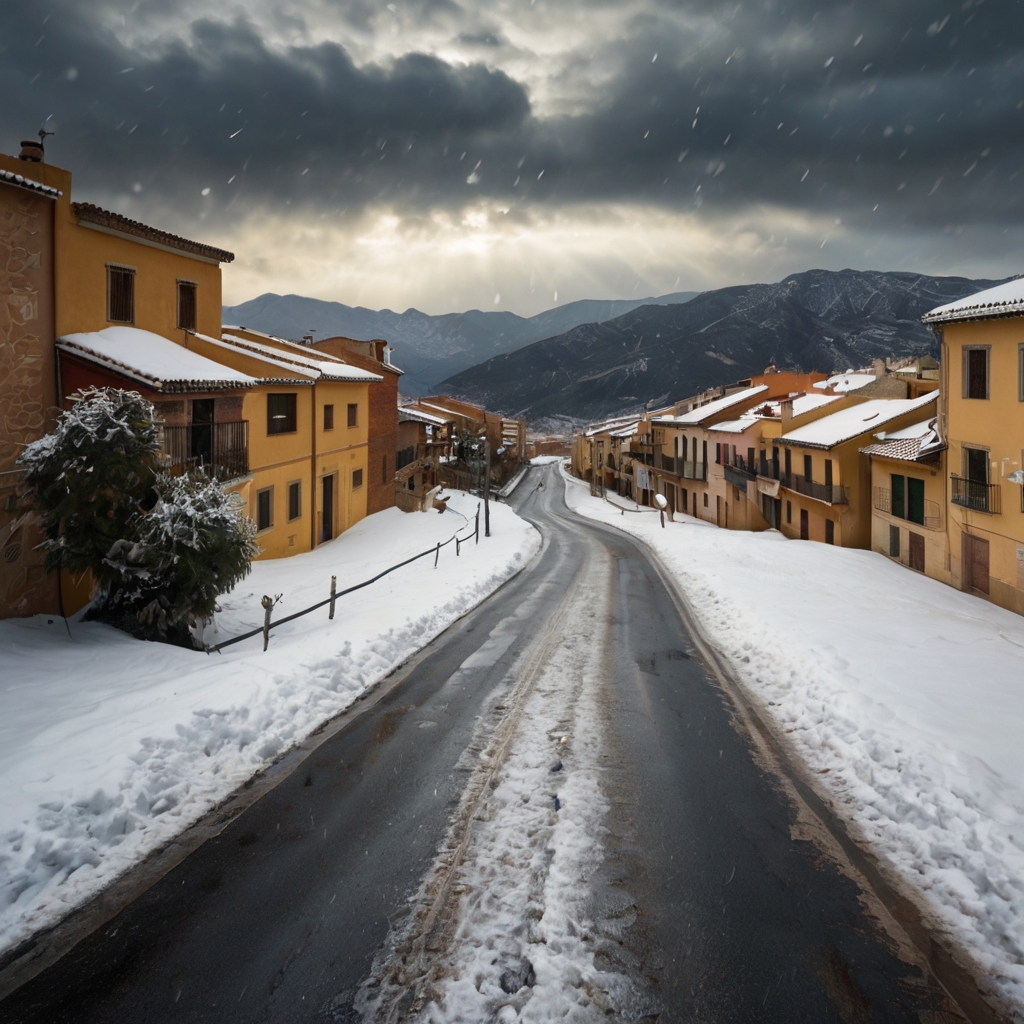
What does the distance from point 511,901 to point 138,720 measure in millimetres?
5459

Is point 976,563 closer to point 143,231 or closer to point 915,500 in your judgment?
point 915,500

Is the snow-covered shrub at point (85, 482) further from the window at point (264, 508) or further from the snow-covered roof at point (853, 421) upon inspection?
the snow-covered roof at point (853, 421)

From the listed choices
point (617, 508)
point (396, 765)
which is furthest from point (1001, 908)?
point (617, 508)

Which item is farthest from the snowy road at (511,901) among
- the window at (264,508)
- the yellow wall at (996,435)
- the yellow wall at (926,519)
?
the yellow wall at (926,519)

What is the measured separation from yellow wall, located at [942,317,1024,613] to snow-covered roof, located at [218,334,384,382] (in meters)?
24.7

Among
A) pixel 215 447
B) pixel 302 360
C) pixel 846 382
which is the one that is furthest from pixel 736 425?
pixel 215 447

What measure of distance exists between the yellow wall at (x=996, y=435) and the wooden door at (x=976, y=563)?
21 cm

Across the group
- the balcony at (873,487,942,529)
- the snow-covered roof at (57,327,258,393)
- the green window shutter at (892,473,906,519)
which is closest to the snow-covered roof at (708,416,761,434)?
the balcony at (873,487,942,529)

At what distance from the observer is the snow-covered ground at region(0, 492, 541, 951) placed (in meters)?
5.78

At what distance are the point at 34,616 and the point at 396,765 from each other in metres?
10.3

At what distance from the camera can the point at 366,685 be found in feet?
35.7

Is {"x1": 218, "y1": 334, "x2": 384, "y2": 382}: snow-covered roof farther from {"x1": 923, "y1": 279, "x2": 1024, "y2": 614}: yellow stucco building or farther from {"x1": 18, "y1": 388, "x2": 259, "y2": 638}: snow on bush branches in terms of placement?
{"x1": 923, "y1": 279, "x2": 1024, "y2": 614}: yellow stucco building

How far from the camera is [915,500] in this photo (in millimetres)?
28703

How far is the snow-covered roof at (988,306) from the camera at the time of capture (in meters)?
21.2
